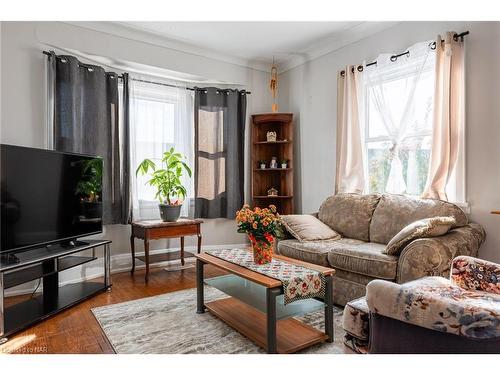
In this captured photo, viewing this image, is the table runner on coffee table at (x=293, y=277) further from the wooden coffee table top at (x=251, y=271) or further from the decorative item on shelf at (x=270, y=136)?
the decorative item on shelf at (x=270, y=136)

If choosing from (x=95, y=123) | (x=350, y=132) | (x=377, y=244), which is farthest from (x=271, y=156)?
(x=95, y=123)

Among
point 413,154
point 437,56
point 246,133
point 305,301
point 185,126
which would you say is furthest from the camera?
point 246,133

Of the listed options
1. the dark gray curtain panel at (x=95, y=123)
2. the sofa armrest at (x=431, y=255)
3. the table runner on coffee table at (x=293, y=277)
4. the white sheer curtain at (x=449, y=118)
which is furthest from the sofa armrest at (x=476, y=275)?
the dark gray curtain panel at (x=95, y=123)

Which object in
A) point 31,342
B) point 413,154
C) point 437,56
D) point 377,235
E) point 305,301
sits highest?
point 437,56

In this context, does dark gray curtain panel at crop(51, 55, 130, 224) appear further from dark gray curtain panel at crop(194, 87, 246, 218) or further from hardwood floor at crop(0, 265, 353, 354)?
dark gray curtain panel at crop(194, 87, 246, 218)

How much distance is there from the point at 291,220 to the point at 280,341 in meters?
1.57

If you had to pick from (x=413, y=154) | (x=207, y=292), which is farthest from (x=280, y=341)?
(x=413, y=154)

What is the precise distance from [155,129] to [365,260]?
303cm

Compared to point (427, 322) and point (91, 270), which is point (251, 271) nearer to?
point (427, 322)

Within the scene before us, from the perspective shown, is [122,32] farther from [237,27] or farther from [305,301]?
[305,301]

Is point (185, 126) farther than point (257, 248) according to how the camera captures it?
Yes

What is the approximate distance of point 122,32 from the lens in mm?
3854

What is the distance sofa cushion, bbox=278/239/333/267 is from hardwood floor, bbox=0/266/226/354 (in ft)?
3.38

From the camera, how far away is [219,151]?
477cm
